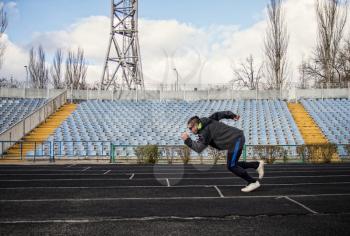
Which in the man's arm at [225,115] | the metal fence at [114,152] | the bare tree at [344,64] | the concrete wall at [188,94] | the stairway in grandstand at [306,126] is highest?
the bare tree at [344,64]

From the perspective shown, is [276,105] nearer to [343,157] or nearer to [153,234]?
[343,157]

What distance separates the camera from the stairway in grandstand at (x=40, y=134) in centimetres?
2339

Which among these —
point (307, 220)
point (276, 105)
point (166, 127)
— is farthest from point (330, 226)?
point (276, 105)

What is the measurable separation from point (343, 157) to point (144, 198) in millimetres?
17595

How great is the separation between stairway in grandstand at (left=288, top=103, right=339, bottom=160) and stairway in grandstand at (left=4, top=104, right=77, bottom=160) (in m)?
18.8

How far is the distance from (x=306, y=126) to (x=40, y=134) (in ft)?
68.4

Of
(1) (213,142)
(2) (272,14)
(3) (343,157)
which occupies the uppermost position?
(2) (272,14)

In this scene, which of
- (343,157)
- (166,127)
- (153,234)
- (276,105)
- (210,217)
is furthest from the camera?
(276,105)

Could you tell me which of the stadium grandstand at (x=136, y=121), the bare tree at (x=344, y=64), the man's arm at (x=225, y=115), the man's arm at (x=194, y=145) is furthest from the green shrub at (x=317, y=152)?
the bare tree at (x=344, y=64)

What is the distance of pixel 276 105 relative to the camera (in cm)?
3425

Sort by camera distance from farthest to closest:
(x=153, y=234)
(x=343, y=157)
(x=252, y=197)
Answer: (x=343, y=157) < (x=252, y=197) < (x=153, y=234)

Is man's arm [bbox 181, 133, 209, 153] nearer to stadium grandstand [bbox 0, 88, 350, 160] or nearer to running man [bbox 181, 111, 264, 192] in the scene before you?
running man [bbox 181, 111, 264, 192]

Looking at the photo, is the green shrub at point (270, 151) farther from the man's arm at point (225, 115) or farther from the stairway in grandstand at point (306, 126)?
the man's arm at point (225, 115)

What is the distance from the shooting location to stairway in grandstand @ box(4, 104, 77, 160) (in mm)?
23391
